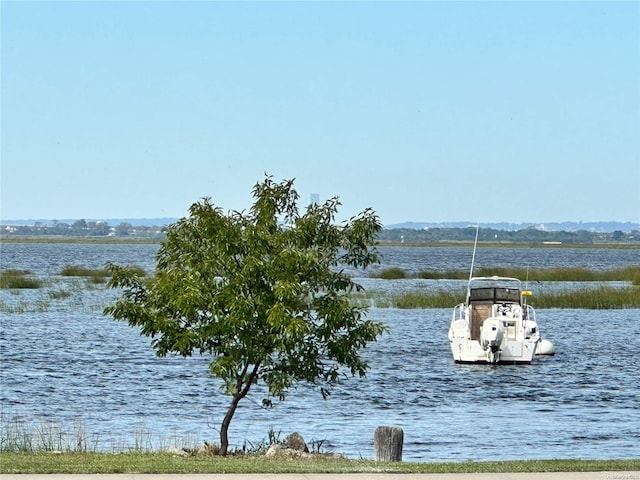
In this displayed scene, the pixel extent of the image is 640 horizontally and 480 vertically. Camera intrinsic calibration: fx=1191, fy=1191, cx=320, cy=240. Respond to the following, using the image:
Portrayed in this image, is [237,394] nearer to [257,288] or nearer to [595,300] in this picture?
[257,288]

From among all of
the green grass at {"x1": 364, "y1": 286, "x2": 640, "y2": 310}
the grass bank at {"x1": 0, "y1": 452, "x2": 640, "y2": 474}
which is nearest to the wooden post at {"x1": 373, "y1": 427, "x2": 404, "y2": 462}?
the grass bank at {"x1": 0, "y1": 452, "x2": 640, "y2": 474}

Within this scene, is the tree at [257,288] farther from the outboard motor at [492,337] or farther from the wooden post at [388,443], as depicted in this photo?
the outboard motor at [492,337]

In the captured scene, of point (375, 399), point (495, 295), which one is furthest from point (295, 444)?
point (495, 295)

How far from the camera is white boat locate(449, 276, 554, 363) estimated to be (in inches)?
1665

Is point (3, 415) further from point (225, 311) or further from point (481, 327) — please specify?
point (481, 327)

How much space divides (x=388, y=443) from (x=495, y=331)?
A: 2585 centimetres

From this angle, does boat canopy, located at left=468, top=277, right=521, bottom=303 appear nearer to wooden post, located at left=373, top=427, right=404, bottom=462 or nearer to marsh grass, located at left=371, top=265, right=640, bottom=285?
wooden post, located at left=373, top=427, right=404, bottom=462

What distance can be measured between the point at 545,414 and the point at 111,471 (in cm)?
1821

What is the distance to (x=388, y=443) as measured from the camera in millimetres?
17391

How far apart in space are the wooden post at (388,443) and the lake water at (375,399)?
5212 mm

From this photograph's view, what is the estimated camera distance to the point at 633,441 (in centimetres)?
2559

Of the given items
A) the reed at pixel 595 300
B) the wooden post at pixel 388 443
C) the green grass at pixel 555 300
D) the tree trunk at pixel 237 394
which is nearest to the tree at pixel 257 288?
the tree trunk at pixel 237 394

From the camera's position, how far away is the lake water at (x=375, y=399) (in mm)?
25375

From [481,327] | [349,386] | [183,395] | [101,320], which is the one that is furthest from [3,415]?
[101,320]
